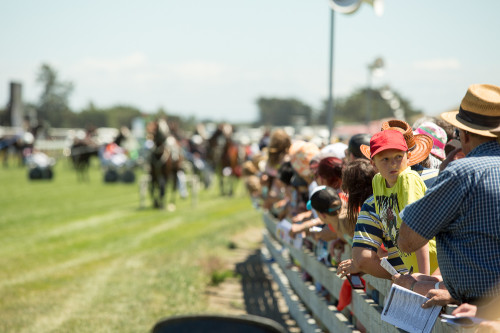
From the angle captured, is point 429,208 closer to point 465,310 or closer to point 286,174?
point 465,310

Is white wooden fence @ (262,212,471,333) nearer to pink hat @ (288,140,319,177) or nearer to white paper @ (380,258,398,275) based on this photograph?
white paper @ (380,258,398,275)

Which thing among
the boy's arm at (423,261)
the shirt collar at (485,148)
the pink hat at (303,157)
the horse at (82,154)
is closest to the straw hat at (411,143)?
the boy's arm at (423,261)

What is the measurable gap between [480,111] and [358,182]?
1.34 metres

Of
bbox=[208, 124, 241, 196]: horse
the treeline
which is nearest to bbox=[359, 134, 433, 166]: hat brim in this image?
bbox=[208, 124, 241, 196]: horse

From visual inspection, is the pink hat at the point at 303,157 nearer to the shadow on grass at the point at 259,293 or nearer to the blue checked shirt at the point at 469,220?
the shadow on grass at the point at 259,293

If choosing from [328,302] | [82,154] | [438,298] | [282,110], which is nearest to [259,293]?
[328,302]

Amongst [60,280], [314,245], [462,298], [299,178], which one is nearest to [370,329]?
[462,298]

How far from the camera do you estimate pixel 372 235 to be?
11.9ft

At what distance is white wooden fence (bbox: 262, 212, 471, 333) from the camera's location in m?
3.71

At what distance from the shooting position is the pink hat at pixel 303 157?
6.23m

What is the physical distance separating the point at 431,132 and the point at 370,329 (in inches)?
67.8

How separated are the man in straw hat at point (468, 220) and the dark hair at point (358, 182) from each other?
1249 mm

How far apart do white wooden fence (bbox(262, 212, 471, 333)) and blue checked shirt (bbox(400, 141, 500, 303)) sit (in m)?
0.18

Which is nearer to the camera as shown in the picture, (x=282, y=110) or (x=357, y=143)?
(x=357, y=143)
